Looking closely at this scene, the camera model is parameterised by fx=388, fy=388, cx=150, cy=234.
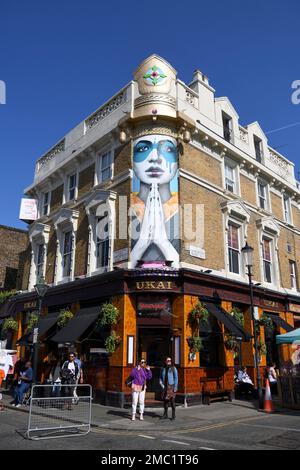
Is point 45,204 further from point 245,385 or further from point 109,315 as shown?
point 245,385

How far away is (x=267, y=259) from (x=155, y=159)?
9467 mm

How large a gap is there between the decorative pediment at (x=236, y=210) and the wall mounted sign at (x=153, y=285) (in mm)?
5975

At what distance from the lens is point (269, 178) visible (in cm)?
2348

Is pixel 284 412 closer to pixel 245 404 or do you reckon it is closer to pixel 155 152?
pixel 245 404

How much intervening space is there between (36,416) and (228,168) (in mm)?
15602

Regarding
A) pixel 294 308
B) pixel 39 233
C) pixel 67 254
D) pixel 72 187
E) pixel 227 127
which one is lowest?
pixel 294 308

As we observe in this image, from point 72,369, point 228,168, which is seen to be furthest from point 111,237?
point 228,168

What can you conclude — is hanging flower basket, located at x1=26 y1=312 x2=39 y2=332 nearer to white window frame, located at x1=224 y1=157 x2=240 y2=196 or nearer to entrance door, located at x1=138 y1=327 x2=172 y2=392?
entrance door, located at x1=138 y1=327 x2=172 y2=392

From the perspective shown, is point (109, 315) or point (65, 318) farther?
point (65, 318)

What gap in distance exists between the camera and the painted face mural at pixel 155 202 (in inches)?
620

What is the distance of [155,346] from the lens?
1552 cm

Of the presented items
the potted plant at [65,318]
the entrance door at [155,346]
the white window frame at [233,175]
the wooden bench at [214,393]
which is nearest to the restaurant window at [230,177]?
the white window frame at [233,175]

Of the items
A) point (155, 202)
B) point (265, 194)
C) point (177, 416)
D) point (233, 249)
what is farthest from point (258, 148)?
point (177, 416)

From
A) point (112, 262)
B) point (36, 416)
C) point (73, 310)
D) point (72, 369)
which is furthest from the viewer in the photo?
point (73, 310)
